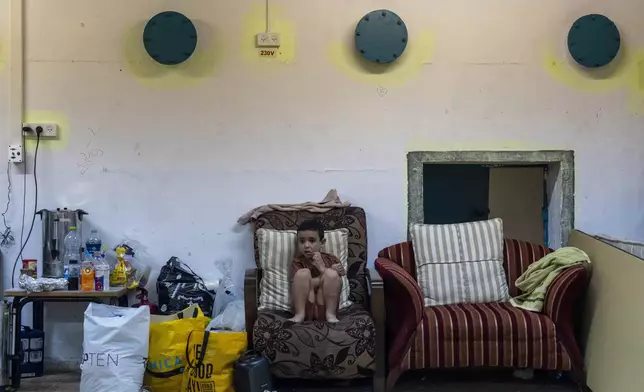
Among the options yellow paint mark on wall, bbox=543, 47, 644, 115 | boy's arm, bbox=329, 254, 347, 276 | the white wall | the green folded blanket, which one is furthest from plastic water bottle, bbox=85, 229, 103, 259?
yellow paint mark on wall, bbox=543, 47, 644, 115

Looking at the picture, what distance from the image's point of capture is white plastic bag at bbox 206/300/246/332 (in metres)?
3.36

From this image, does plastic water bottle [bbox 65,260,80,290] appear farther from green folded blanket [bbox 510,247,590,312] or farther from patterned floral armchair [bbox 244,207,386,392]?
green folded blanket [bbox 510,247,590,312]

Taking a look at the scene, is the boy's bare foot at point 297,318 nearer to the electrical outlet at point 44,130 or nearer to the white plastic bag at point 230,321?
the white plastic bag at point 230,321

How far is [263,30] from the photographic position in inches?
154

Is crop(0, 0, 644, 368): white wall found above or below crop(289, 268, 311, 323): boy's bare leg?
above

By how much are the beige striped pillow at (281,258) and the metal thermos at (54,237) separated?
110 centimetres

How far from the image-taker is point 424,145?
13.0ft

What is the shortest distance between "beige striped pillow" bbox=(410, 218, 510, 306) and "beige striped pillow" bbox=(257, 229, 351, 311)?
43 centimetres

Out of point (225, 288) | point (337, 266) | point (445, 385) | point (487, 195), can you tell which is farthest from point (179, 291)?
point (487, 195)

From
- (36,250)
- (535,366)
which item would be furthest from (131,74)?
(535,366)

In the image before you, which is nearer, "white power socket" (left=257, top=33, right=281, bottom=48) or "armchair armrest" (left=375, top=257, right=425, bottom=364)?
"armchair armrest" (left=375, top=257, right=425, bottom=364)

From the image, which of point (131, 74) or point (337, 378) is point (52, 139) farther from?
point (337, 378)

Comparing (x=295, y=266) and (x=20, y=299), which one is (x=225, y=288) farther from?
(x=20, y=299)

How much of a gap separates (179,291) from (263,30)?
5.35 ft
